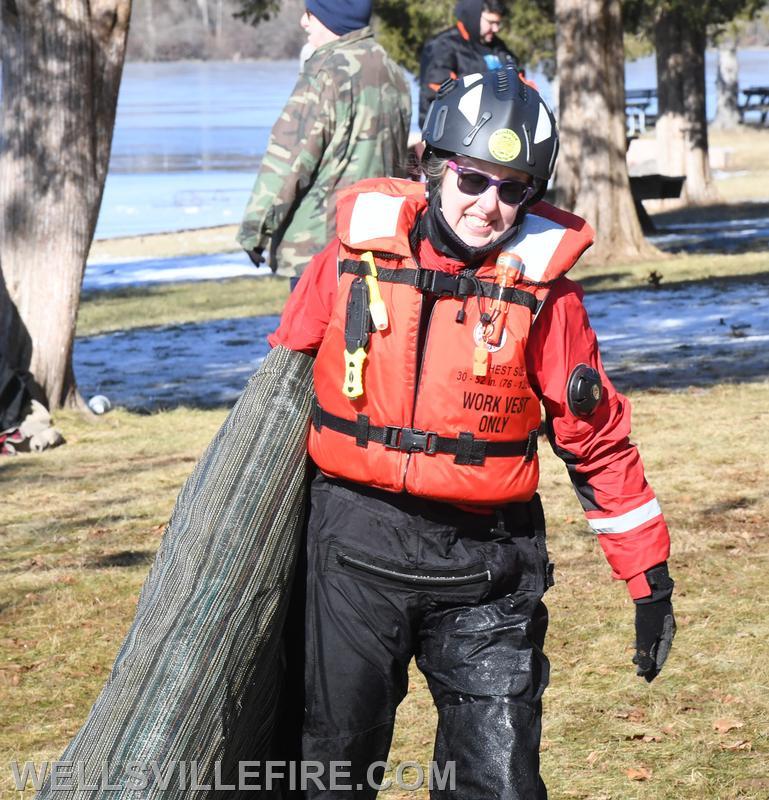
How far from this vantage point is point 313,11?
23.3ft

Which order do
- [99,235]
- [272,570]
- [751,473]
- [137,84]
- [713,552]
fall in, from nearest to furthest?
[272,570]
[713,552]
[751,473]
[99,235]
[137,84]

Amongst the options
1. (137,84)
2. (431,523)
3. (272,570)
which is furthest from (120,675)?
(137,84)

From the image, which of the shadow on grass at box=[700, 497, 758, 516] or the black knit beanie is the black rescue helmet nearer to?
the black knit beanie

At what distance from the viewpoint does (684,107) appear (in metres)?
27.2

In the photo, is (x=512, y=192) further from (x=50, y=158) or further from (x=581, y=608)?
(x=50, y=158)

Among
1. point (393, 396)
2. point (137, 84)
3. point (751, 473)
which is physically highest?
point (393, 396)

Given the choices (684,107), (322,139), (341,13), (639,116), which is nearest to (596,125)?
(684,107)

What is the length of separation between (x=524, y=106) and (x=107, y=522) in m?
4.35

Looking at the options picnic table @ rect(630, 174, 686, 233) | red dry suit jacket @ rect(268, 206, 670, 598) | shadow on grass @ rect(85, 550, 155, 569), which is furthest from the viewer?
picnic table @ rect(630, 174, 686, 233)

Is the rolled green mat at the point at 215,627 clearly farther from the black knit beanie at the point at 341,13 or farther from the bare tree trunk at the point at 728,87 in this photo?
the bare tree trunk at the point at 728,87

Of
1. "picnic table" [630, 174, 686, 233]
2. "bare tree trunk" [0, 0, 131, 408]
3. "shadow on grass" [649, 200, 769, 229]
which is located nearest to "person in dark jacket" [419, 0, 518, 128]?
"bare tree trunk" [0, 0, 131, 408]

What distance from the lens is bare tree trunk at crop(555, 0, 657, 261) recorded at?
1762 centimetres

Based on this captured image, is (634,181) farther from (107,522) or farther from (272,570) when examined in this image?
(272,570)

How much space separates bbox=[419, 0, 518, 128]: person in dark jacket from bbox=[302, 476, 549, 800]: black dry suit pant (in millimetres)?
7968
